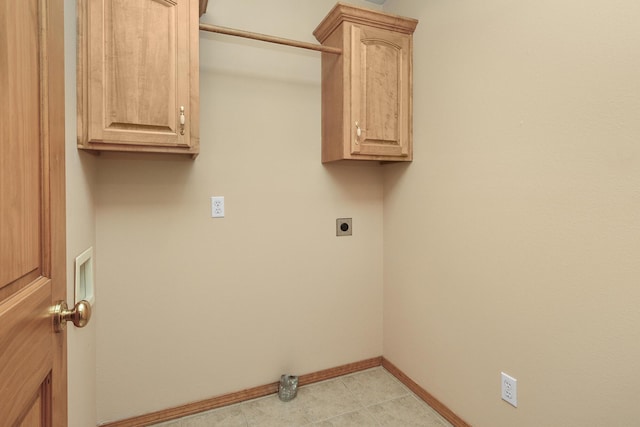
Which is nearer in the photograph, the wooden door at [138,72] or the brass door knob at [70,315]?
the brass door knob at [70,315]

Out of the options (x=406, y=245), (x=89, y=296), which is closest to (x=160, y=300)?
(x=89, y=296)

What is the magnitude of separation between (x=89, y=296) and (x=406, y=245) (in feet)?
5.61

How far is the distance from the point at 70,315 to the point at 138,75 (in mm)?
1111

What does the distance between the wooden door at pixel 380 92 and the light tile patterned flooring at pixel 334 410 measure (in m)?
1.46

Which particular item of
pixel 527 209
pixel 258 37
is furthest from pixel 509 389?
pixel 258 37

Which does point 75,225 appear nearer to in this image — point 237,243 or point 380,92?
point 237,243

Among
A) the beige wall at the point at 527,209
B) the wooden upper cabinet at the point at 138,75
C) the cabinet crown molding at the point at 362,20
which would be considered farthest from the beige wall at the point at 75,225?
the beige wall at the point at 527,209

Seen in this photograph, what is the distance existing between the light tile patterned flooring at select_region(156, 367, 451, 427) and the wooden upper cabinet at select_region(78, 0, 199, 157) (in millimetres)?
1451

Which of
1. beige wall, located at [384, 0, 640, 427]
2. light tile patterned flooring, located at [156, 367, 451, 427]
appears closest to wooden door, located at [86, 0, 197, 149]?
beige wall, located at [384, 0, 640, 427]

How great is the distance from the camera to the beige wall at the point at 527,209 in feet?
3.58

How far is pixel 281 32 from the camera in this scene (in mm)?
1992

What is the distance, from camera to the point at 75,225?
4.17 feet

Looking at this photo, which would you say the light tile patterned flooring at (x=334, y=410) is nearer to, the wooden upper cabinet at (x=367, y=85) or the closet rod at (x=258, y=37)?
the wooden upper cabinet at (x=367, y=85)

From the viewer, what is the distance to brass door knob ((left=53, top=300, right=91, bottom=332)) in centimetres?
68
